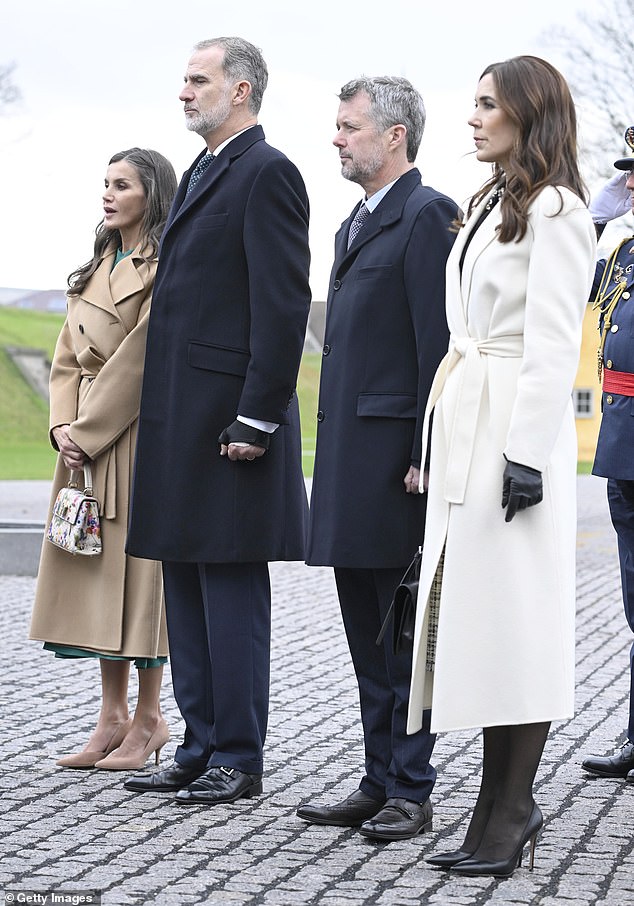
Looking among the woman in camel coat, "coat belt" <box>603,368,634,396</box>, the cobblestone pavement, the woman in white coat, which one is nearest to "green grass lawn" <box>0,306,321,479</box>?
the cobblestone pavement

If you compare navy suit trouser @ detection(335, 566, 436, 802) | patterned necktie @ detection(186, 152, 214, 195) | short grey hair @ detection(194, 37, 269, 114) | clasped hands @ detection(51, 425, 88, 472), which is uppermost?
short grey hair @ detection(194, 37, 269, 114)

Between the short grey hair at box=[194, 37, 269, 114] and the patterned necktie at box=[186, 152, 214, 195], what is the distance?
22cm

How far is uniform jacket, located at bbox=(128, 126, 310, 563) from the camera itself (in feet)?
16.2

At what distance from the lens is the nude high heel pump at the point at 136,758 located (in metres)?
5.40

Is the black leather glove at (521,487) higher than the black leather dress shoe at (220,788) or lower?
higher

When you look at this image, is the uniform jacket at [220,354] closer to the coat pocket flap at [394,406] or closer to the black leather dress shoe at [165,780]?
the coat pocket flap at [394,406]

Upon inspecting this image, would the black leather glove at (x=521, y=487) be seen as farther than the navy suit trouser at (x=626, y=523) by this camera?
No

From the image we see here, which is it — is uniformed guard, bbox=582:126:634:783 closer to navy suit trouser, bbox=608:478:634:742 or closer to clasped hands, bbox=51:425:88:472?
navy suit trouser, bbox=608:478:634:742

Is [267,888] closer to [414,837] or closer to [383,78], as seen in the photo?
[414,837]

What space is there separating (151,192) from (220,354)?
1007 millimetres

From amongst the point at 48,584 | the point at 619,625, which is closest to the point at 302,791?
the point at 48,584

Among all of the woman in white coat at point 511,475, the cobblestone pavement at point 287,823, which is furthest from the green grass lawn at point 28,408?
the woman in white coat at point 511,475

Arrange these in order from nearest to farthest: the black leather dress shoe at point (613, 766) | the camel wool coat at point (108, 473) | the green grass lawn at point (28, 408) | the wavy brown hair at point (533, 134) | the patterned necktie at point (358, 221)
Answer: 1. the wavy brown hair at point (533, 134)
2. the patterned necktie at point (358, 221)
3. the black leather dress shoe at point (613, 766)
4. the camel wool coat at point (108, 473)
5. the green grass lawn at point (28, 408)

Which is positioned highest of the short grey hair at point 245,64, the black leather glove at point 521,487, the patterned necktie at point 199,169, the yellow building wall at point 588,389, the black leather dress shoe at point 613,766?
the yellow building wall at point 588,389
